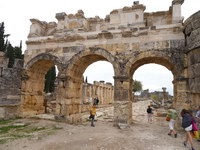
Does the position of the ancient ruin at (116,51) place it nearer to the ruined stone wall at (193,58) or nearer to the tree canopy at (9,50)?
the ruined stone wall at (193,58)

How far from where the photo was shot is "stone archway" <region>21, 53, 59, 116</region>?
10880mm

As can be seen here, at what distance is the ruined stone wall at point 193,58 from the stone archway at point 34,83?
252 inches

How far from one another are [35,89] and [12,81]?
1.78 meters

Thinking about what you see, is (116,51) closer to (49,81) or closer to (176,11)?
(176,11)

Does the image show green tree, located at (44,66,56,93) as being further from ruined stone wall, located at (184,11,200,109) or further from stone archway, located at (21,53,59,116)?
ruined stone wall, located at (184,11,200,109)

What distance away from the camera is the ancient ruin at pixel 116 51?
8490 millimetres

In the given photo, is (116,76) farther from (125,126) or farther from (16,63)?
(16,63)

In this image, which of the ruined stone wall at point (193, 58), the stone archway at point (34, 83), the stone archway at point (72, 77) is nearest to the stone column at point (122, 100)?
the stone archway at point (72, 77)

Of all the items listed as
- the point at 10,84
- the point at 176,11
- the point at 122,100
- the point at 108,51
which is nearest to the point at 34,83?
the point at 10,84

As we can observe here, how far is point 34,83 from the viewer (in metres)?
11.6

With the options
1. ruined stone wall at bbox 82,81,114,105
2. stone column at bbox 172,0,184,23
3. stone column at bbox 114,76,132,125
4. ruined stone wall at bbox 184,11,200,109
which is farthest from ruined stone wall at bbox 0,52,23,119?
ruined stone wall at bbox 184,11,200,109

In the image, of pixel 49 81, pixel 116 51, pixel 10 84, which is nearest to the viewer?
pixel 116 51

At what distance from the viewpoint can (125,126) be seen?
8.78 metres

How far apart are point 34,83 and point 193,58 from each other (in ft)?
27.5
